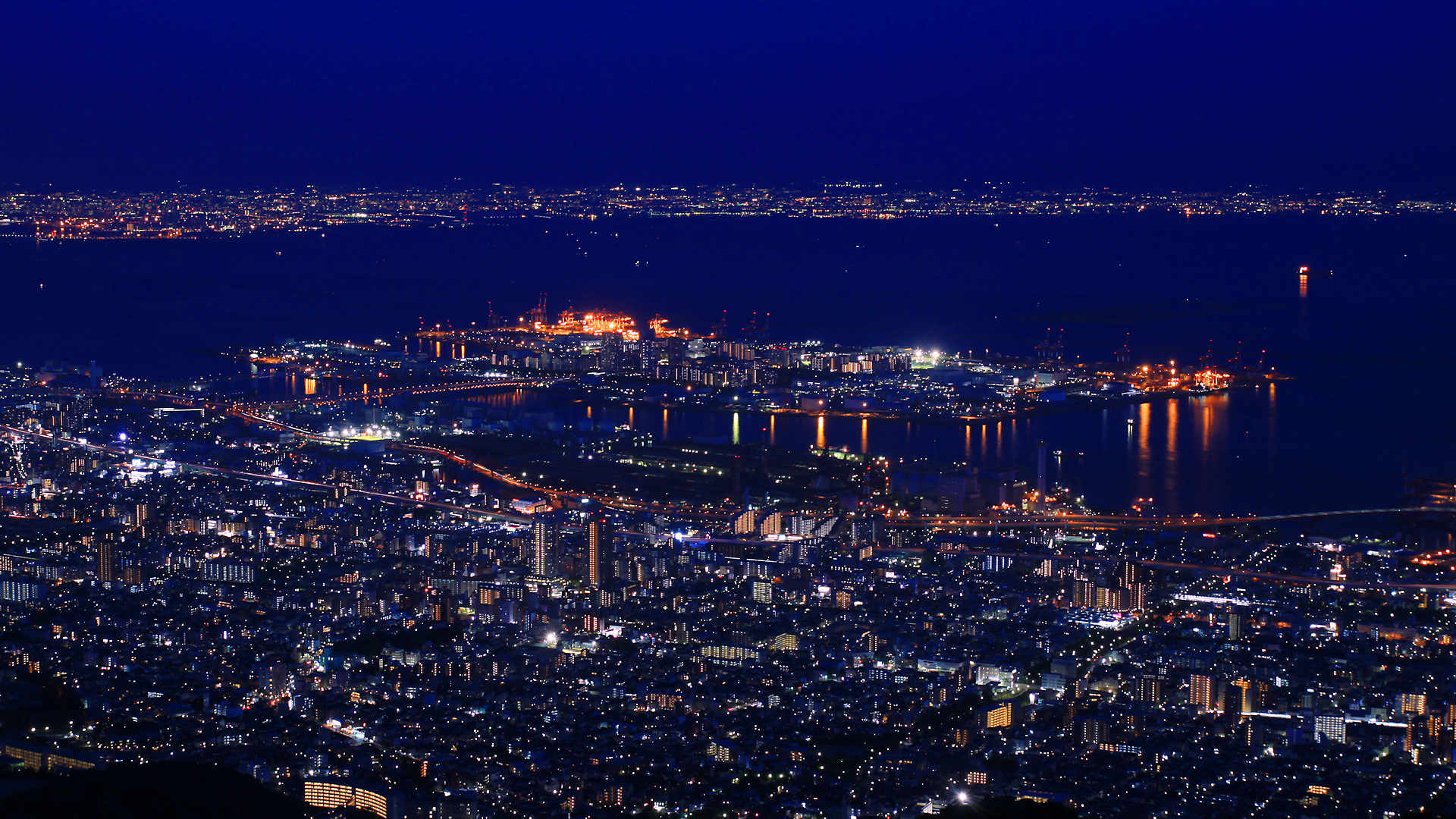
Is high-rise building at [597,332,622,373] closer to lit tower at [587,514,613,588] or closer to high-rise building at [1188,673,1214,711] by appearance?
lit tower at [587,514,613,588]

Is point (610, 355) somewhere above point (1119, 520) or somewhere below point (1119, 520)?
above

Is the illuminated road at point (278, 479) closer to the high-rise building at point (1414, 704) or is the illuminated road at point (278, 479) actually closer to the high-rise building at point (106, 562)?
the high-rise building at point (106, 562)

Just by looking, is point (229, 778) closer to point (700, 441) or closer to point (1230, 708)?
point (1230, 708)

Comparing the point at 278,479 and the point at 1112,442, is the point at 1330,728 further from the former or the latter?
the point at 278,479

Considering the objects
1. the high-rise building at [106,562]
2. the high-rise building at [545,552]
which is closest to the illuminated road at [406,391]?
the high-rise building at [106,562]

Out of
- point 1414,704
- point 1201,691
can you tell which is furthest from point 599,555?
point 1414,704

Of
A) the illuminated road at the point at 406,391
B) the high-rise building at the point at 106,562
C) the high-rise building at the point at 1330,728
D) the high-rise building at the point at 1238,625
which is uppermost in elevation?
the illuminated road at the point at 406,391

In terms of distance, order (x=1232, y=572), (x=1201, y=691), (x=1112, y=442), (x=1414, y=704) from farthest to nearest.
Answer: (x=1112, y=442) < (x=1232, y=572) < (x=1201, y=691) < (x=1414, y=704)

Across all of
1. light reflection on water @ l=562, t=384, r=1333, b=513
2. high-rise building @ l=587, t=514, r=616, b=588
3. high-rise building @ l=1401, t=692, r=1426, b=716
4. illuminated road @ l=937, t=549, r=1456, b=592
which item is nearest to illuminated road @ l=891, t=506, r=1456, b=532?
light reflection on water @ l=562, t=384, r=1333, b=513

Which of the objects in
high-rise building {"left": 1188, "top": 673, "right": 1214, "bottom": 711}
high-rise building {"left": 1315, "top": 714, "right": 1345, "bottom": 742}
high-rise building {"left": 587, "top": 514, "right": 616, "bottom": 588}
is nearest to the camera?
high-rise building {"left": 1315, "top": 714, "right": 1345, "bottom": 742}
